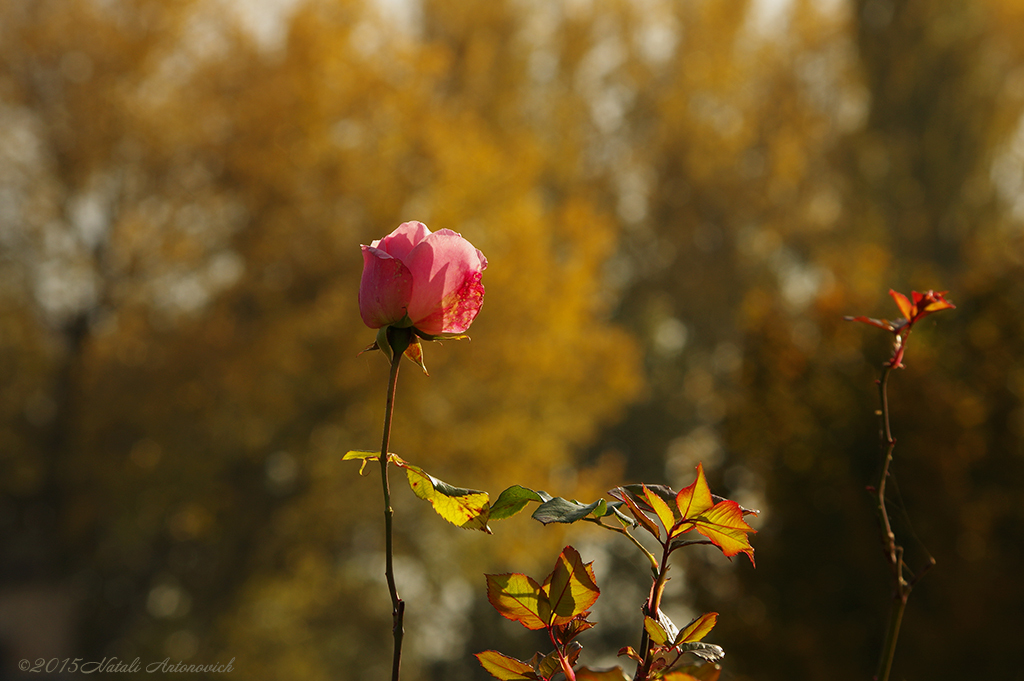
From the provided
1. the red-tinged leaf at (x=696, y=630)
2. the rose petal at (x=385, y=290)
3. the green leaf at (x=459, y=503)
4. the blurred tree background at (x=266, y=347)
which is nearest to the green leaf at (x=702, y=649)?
the red-tinged leaf at (x=696, y=630)

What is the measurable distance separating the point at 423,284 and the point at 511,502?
0.39ft

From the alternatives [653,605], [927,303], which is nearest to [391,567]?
[653,605]

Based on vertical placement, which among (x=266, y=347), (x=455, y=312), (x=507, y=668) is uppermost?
(x=455, y=312)

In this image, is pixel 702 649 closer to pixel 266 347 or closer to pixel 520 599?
pixel 520 599

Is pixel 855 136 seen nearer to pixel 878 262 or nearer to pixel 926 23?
pixel 926 23

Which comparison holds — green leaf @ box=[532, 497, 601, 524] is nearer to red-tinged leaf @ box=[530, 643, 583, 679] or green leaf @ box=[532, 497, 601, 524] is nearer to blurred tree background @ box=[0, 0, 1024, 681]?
red-tinged leaf @ box=[530, 643, 583, 679]

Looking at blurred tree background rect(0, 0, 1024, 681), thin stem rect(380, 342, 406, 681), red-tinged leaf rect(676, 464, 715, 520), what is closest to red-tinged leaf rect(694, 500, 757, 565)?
red-tinged leaf rect(676, 464, 715, 520)

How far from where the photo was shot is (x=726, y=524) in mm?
385

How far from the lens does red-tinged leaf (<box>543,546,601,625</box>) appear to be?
38 centimetres

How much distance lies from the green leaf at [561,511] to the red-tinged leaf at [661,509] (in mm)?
30

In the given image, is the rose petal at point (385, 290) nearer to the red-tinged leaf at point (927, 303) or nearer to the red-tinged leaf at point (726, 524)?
the red-tinged leaf at point (726, 524)

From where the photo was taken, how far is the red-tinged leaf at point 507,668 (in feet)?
1.25

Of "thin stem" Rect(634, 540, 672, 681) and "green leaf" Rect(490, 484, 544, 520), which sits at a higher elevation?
"green leaf" Rect(490, 484, 544, 520)

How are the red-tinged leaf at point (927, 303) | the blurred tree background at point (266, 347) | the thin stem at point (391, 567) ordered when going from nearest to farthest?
the thin stem at point (391, 567) → the red-tinged leaf at point (927, 303) → the blurred tree background at point (266, 347)
